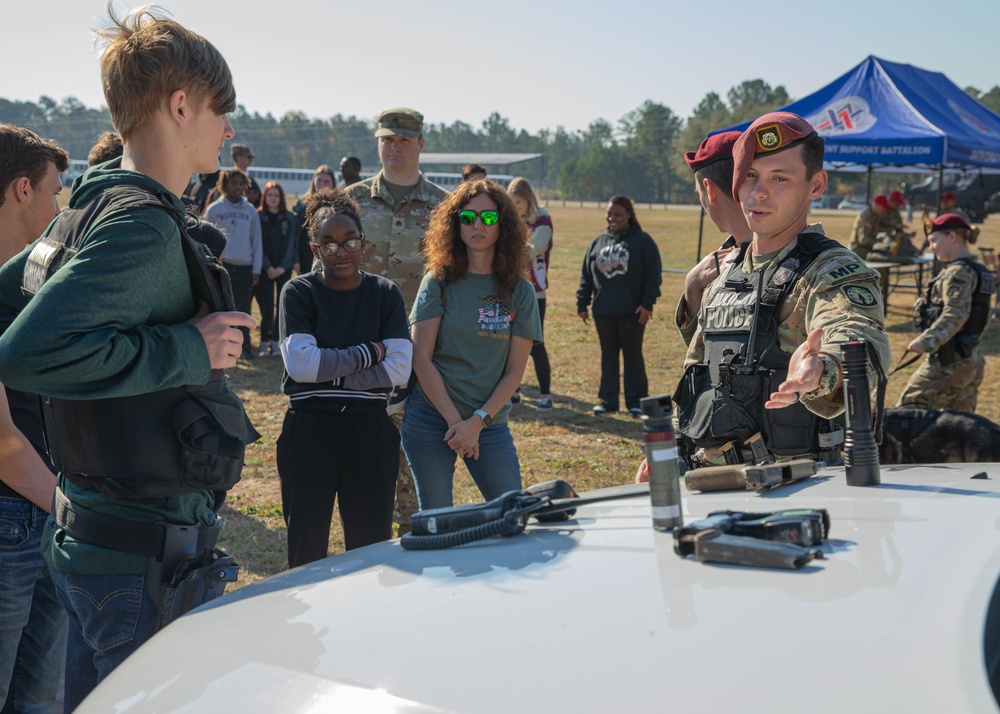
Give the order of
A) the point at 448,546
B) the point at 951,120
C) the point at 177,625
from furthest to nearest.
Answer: the point at 951,120
the point at 448,546
the point at 177,625

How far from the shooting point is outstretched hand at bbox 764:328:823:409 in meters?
2.22

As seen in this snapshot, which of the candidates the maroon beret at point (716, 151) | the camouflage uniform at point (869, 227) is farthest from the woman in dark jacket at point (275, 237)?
the camouflage uniform at point (869, 227)

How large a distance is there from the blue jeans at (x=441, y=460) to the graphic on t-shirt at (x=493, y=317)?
0.45 m

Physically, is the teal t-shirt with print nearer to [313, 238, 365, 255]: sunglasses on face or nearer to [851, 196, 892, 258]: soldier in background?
[313, 238, 365, 255]: sunglasses on face

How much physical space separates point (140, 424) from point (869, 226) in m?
15.1

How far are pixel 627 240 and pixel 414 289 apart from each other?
3.63m

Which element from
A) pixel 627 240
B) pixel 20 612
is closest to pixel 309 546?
pixel 20 612

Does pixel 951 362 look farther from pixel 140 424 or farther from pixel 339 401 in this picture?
pixel 140 424

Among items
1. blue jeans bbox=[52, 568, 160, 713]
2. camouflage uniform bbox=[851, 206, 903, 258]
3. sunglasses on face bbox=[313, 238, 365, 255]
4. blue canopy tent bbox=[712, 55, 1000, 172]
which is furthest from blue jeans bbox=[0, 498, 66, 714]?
camouflage uniform bbox=[851, 206, 903, 258]

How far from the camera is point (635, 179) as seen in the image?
382 feet

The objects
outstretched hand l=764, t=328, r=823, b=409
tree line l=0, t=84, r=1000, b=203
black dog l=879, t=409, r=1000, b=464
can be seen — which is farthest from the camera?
tree line l=0, t=84, r=1000, b=203

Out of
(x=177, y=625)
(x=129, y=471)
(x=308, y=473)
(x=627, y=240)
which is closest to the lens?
(x=177, y=625)

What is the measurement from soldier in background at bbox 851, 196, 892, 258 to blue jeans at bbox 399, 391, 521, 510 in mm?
12348

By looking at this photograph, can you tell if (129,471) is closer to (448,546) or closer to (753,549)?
(448,546)
